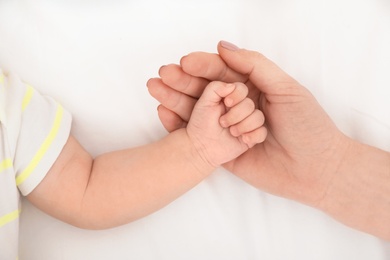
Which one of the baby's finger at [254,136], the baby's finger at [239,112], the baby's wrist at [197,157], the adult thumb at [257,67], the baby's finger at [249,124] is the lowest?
the baby's wrist at [197,157]

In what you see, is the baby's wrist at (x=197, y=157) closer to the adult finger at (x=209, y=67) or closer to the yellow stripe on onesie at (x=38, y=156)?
the adult finger at (x=209, y=67)

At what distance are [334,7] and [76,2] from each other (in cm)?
49

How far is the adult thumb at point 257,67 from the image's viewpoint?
0.77 metres

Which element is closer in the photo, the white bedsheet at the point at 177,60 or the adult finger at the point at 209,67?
the adult finger at the point at 209,67

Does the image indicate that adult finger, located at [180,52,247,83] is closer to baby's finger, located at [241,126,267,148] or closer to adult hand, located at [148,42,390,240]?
adult hand, located at [148,42,390,240]

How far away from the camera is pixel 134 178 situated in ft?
2.69

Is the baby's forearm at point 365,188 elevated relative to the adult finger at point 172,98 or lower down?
lower down

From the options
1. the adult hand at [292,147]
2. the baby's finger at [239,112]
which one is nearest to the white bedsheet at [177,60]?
the adult hand at [292,147]

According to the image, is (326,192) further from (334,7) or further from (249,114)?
(334,7)

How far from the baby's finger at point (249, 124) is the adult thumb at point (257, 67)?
5 centimetres

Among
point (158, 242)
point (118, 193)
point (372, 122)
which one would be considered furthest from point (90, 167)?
point (372, 122)

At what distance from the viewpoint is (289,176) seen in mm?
850

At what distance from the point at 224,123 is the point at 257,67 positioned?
0.34 ft

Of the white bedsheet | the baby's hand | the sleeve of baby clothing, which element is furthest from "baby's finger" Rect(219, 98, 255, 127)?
the sleeve of baby clothing
